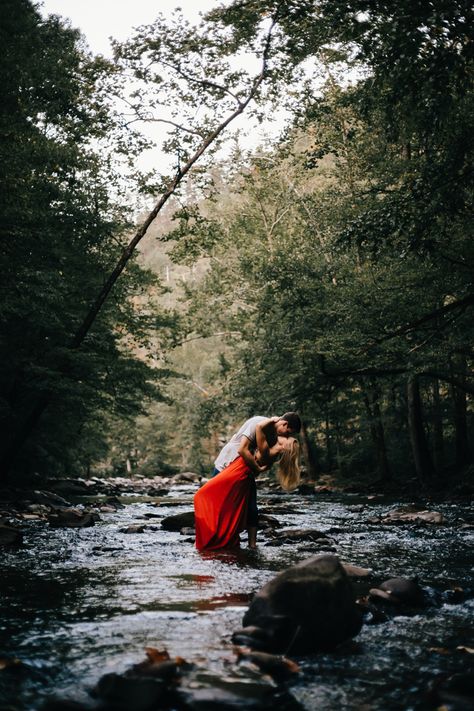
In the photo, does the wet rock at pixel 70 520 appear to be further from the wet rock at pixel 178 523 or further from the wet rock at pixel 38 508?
the wet rock at pixel 38 508

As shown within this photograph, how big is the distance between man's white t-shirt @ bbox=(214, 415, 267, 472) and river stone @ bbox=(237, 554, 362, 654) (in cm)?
396

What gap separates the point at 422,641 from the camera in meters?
3.81

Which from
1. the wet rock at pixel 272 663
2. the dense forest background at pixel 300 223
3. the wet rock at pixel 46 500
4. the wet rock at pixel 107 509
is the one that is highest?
the dense forest background at pixel 300 223

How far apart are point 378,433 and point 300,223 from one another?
11.6 metres

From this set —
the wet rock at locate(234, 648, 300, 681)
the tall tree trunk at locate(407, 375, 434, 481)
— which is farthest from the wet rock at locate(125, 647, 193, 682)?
the tall tree trunk at locate(407, 375, 434, 481)

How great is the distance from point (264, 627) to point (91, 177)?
853 inches

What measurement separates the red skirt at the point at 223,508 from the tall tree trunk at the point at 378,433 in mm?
18936

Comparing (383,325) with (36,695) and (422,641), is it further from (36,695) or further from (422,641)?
(36,695)

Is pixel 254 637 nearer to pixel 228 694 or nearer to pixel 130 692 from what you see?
pixel 228 694

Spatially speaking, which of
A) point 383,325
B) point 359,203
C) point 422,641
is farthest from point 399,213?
point 422,641

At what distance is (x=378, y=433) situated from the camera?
28.2m

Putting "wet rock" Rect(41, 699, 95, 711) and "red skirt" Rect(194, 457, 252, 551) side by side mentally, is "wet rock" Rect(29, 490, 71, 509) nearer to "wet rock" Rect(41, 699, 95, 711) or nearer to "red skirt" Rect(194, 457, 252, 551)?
"red skirt" Rect(194, 457, 252, 551)

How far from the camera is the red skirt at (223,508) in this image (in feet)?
26.2

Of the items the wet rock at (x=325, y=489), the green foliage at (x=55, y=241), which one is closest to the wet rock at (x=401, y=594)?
the green foliage at (x=55, y=241)
